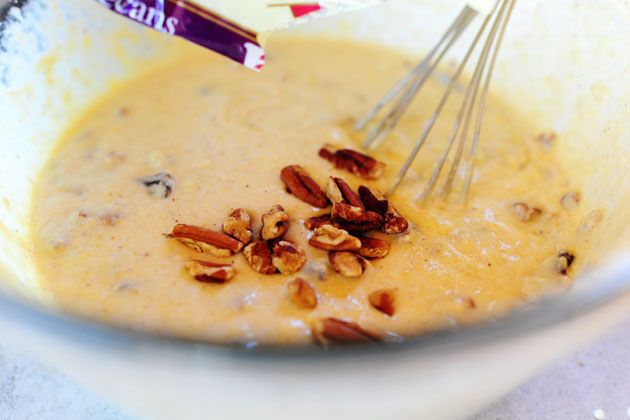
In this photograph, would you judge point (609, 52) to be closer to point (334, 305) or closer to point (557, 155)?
point (557, 155)

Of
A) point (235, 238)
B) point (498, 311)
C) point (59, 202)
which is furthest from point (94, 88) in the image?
point (498, 311)

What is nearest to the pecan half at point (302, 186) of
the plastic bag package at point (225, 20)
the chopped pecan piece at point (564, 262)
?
the plastic bag package at point (225, 20)

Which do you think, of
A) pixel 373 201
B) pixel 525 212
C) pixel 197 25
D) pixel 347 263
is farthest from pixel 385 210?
pixel 197 25

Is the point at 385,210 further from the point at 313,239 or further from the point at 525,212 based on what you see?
the point at 525,212

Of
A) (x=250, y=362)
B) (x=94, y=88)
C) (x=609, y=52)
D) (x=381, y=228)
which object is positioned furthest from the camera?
(x=94, y=88)

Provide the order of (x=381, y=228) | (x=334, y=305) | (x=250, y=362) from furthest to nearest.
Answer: (x=381, y=228) → (x=334, y=305) → (x=250, y=362)

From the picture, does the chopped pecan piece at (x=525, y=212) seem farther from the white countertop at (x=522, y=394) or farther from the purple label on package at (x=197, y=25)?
the purple label on package at (x=197, y=25)

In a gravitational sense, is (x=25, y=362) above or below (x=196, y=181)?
below

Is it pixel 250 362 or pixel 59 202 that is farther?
pixel 59 202
